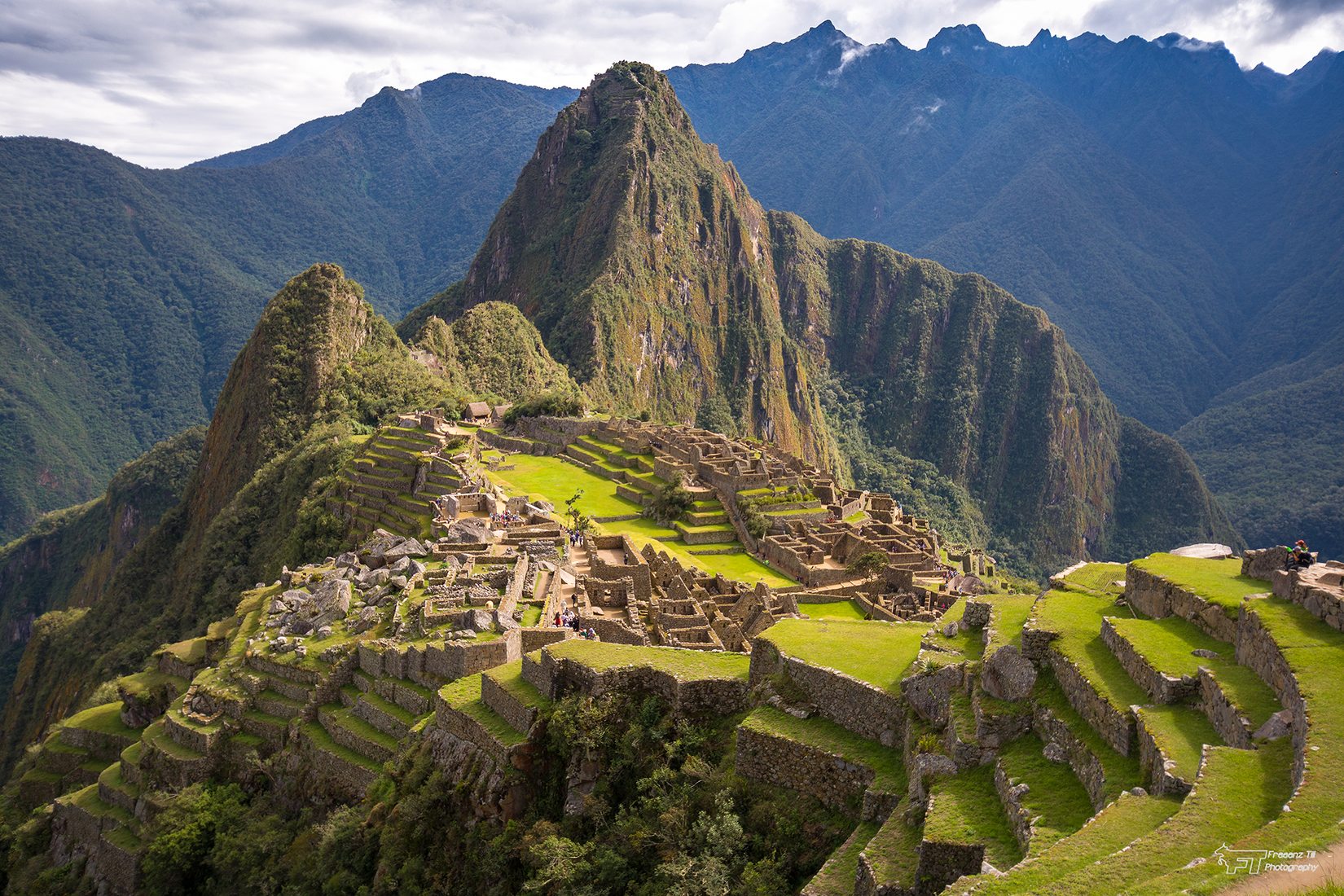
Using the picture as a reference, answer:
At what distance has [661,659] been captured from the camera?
16.2 meters

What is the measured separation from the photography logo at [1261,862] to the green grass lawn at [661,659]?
845cm

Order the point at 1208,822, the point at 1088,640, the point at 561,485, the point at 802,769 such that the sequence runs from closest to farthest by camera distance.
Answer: the point at 1208,822 → the point at 1088,640 → the point at 802,769 → the point at 561,485

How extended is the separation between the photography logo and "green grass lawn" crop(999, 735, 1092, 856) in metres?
1.82

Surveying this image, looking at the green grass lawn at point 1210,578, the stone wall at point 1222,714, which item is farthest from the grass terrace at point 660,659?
the stone wall at point 1222,714

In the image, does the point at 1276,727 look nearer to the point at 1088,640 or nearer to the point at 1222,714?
the point at 1222,714

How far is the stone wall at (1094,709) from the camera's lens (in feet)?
33.1

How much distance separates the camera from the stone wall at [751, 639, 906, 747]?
A: 1285cm

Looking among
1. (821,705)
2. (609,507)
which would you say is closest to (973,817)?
(821,705)

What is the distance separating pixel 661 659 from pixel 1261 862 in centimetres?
1014

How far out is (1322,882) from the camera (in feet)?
21.6

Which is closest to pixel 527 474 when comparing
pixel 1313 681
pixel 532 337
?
pixel 1313 681

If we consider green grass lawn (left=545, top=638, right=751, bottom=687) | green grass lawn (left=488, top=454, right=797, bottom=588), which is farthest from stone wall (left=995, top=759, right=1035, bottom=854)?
green grass lawn (left=488, top=454, right=797, bottom=588)

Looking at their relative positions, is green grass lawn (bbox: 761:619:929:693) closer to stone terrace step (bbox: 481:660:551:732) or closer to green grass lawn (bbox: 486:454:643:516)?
stone terrace step (bbox: 481:660:551:732)

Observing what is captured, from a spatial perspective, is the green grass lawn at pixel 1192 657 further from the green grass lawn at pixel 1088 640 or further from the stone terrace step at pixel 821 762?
the stone terrace step at pixel 821 762
